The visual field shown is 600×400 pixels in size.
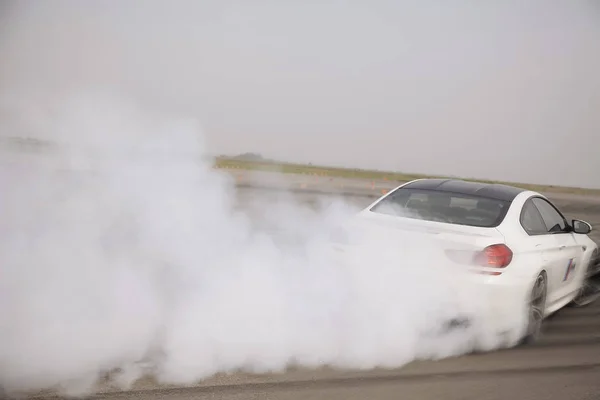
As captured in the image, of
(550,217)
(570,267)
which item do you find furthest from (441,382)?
(550,217)

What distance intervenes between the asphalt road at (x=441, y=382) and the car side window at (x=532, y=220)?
1.14 metres

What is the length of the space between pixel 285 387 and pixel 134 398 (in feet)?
3.14

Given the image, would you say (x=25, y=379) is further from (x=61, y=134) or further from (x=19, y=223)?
(x=61, y=134)

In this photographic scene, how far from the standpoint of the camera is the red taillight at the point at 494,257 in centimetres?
481

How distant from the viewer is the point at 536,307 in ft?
17.2

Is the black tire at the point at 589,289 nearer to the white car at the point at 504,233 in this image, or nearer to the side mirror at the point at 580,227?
the white car at the point at 504,233

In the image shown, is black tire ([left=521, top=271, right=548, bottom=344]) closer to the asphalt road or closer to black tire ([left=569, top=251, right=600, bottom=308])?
Answer: the asphalt road

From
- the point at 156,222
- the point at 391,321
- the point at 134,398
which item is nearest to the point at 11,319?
the point at 134,398

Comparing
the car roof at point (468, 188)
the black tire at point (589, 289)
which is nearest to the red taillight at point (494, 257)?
the car roof at point (468, 188)

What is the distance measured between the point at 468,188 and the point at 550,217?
1.06 meters

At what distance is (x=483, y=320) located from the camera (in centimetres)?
479

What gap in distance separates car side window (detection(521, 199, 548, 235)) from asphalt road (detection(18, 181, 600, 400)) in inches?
44.8

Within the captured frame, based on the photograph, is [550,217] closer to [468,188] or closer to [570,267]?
[570,267]

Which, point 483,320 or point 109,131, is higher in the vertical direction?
point 109,131
